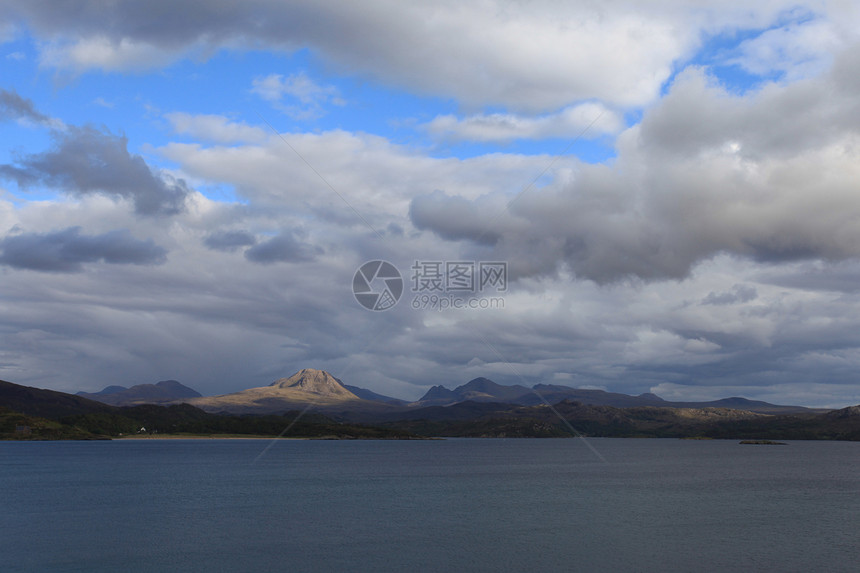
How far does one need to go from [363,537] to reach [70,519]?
44328 mm

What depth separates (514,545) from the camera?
235 ft

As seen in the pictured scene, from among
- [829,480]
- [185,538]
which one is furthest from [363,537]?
[829,480]

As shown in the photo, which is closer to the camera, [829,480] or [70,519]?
[70,519]

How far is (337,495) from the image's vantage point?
117188 mm

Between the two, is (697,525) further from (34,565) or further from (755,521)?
(34,565)

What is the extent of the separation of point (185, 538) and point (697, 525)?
65284mm

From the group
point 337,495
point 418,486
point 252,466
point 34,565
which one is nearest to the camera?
point 34,565

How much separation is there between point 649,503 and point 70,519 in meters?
89.2

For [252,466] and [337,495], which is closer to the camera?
[337,495]

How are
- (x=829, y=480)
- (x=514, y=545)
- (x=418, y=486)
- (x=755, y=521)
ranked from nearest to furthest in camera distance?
(x=514, y=545), (x=755, y=521), (x=418, y=486), (x=829, y=480)

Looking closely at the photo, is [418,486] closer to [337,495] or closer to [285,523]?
[337,495]

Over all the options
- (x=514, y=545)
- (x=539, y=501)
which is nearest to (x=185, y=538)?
A: (x=514, y=545)

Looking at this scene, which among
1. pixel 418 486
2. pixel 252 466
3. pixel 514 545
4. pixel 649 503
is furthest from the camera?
pixel 252 466

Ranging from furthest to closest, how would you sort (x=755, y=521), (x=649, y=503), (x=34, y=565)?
(x=649, y=503), (x=755, y=521), (x=34, y=565)
